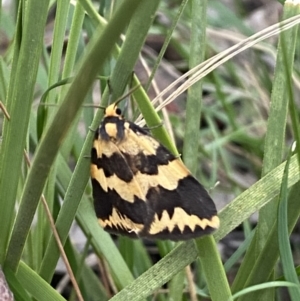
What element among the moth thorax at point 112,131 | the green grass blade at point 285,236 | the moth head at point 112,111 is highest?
the moth head at point 112,111

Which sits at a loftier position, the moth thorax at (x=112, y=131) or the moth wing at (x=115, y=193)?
the moth thorax at (x=112, y=131)

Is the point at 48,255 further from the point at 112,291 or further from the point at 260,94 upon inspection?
the point at 260,94

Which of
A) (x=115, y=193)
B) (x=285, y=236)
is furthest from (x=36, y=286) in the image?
(x=285, y=236)

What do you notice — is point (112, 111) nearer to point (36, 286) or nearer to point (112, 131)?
point (112, 131)

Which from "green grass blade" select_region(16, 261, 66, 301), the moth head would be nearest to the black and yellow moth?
the moth head

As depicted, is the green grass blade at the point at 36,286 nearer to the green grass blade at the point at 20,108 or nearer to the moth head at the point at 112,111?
the green grass blade at the point at 20,108

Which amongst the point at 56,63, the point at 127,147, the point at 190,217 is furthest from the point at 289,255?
the point at 56,63

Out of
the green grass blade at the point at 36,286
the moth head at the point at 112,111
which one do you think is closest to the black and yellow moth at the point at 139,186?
the moth head at the point at 112,111

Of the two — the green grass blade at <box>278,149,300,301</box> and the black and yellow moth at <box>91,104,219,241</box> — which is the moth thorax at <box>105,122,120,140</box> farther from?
the green grass blade at <box>278,149,300,301</box>
